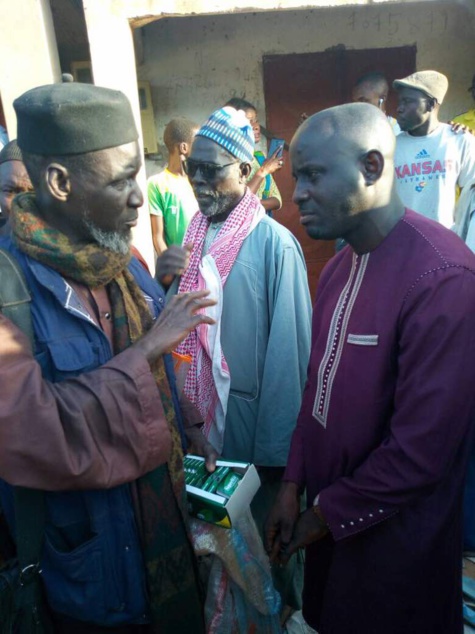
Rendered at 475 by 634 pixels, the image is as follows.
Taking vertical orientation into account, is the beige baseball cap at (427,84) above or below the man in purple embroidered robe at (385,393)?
above

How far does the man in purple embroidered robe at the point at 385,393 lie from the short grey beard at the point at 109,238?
579 millimetres

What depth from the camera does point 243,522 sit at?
1.71 m

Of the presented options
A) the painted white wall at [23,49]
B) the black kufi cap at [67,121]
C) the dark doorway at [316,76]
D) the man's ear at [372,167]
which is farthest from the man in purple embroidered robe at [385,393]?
the dark doorway at [316,76]

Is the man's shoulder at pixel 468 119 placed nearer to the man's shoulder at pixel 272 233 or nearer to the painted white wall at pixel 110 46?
the painted white wall at pixel 110 46

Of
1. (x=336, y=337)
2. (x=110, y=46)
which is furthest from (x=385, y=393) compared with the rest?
(x=110, y=46)

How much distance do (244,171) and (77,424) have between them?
1.72m

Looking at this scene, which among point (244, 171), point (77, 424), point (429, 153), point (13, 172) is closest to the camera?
point (77, 424)

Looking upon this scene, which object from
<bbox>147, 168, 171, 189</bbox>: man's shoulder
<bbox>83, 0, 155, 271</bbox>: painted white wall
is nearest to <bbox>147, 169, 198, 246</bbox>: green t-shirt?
<bbox>147, 168, 171, 189</bbox>: man's shoulder

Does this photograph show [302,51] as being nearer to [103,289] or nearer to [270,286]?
[270,286]

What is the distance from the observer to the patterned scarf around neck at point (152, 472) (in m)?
1.36

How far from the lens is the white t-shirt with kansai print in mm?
3898

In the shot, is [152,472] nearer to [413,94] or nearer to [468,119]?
[413,94]

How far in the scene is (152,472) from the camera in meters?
1.50

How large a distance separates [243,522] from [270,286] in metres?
1.04
